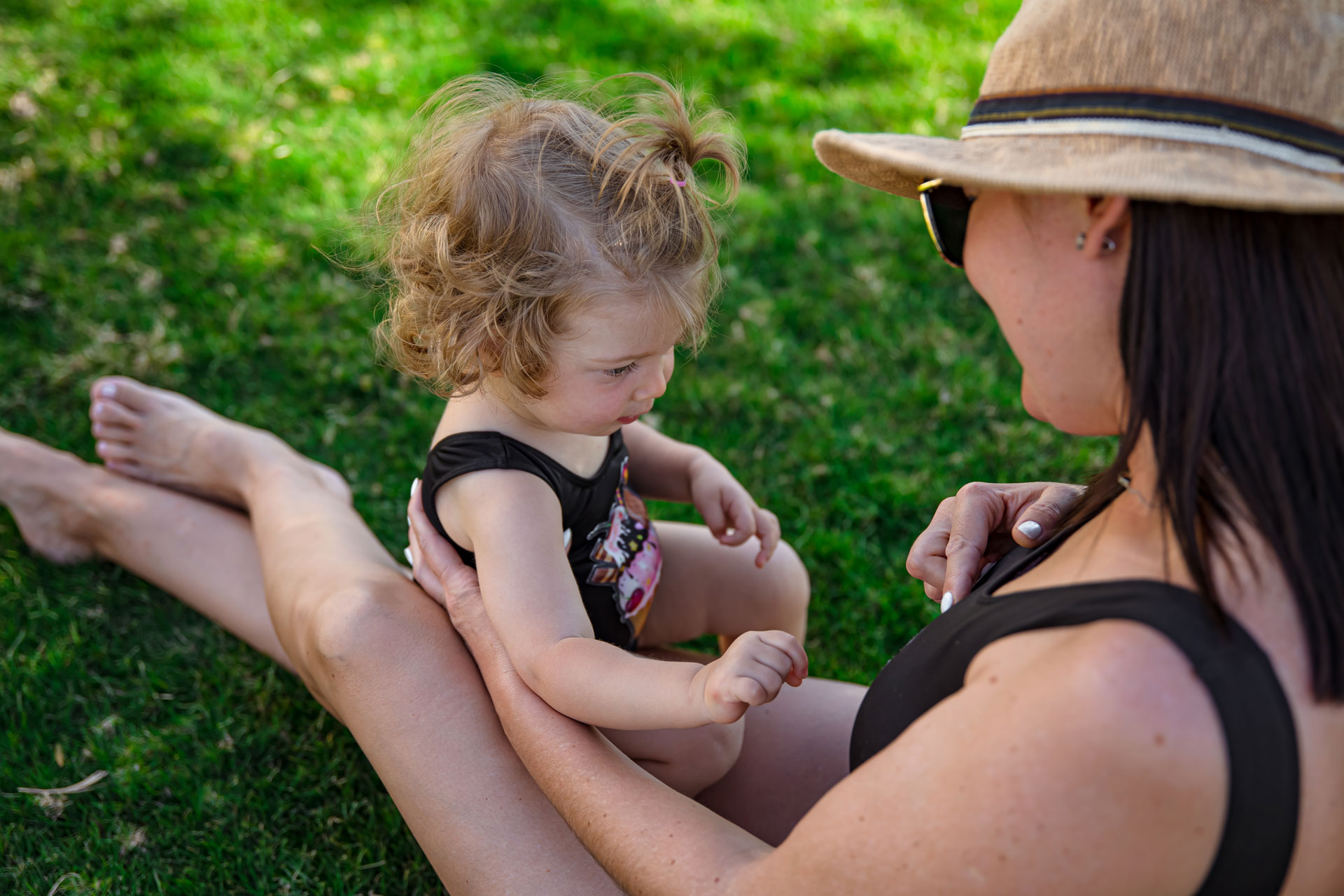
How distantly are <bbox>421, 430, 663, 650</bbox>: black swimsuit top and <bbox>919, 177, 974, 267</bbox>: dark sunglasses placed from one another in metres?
1.08

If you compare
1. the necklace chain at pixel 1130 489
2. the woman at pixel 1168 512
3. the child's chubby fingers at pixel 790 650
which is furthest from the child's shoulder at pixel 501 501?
the necklace chain at pixel 1130 489

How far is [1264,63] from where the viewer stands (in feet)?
4.40

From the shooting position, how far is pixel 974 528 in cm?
214

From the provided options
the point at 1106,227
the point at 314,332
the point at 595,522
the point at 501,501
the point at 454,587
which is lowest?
the point at 314,332

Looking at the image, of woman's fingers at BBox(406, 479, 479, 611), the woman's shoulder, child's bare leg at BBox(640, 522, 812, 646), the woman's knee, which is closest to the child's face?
woman's fingers at BBox(406, 479, 479, 611)

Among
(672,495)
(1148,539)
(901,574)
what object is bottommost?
(901,574)

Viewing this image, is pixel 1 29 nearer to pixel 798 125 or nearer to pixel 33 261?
pixel 33 261

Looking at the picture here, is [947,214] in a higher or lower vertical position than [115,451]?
higher

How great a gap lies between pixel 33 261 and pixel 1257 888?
4869mm

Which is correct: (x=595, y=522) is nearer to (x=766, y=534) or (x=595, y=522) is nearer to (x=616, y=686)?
(x=766, y=534)

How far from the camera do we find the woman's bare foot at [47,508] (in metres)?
3.33

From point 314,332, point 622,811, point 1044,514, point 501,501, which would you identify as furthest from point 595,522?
point 314,332

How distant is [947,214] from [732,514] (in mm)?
1362

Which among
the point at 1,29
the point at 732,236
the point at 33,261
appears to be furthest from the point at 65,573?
the point at 1,29
